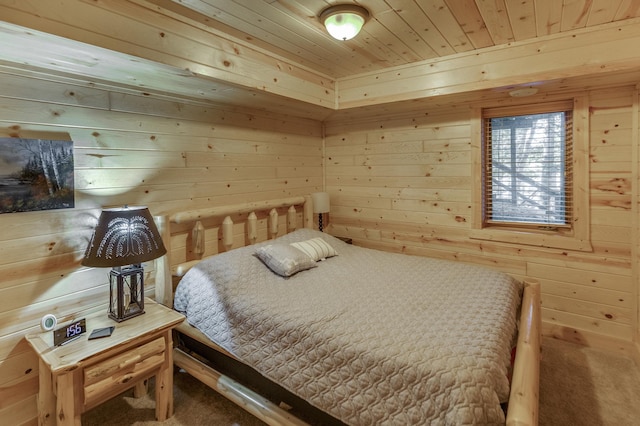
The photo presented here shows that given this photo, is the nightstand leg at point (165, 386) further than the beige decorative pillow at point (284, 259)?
No

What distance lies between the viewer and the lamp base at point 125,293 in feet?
6.37

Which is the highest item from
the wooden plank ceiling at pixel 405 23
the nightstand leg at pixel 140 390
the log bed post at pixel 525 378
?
the wooden plank ceiling at pixel 405 23

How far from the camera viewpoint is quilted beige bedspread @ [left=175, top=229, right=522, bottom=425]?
4.30 ft

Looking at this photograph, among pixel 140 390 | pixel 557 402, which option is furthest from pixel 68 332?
pixel 557 402

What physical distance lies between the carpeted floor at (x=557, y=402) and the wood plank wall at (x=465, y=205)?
418 millimetres

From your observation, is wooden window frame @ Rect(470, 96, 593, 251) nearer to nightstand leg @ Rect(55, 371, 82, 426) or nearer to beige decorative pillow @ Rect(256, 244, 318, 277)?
beige decorative pillow @ Rect(256, 244, 318, 277)

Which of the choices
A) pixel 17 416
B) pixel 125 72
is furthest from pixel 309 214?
pixel 17 416

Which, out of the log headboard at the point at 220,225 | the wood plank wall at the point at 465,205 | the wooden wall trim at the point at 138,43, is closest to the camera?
the wooden wall trim at the point at 138,43

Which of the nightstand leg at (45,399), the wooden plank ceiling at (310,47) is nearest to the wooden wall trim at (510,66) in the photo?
the wooden plank ceiling at (310,47)

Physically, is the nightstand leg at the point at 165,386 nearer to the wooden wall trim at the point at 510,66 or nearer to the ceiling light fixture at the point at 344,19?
the ceiling light fixture at the point at 344,19

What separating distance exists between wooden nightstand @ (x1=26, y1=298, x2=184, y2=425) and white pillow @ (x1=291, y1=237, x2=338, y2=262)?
104 centimetres

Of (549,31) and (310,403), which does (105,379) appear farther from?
(549,31)

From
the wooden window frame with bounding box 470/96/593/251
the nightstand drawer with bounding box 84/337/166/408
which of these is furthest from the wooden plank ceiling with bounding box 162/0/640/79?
the nightstand drawer with bounding box 84/337/166/408

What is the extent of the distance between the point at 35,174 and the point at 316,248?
1828mm
